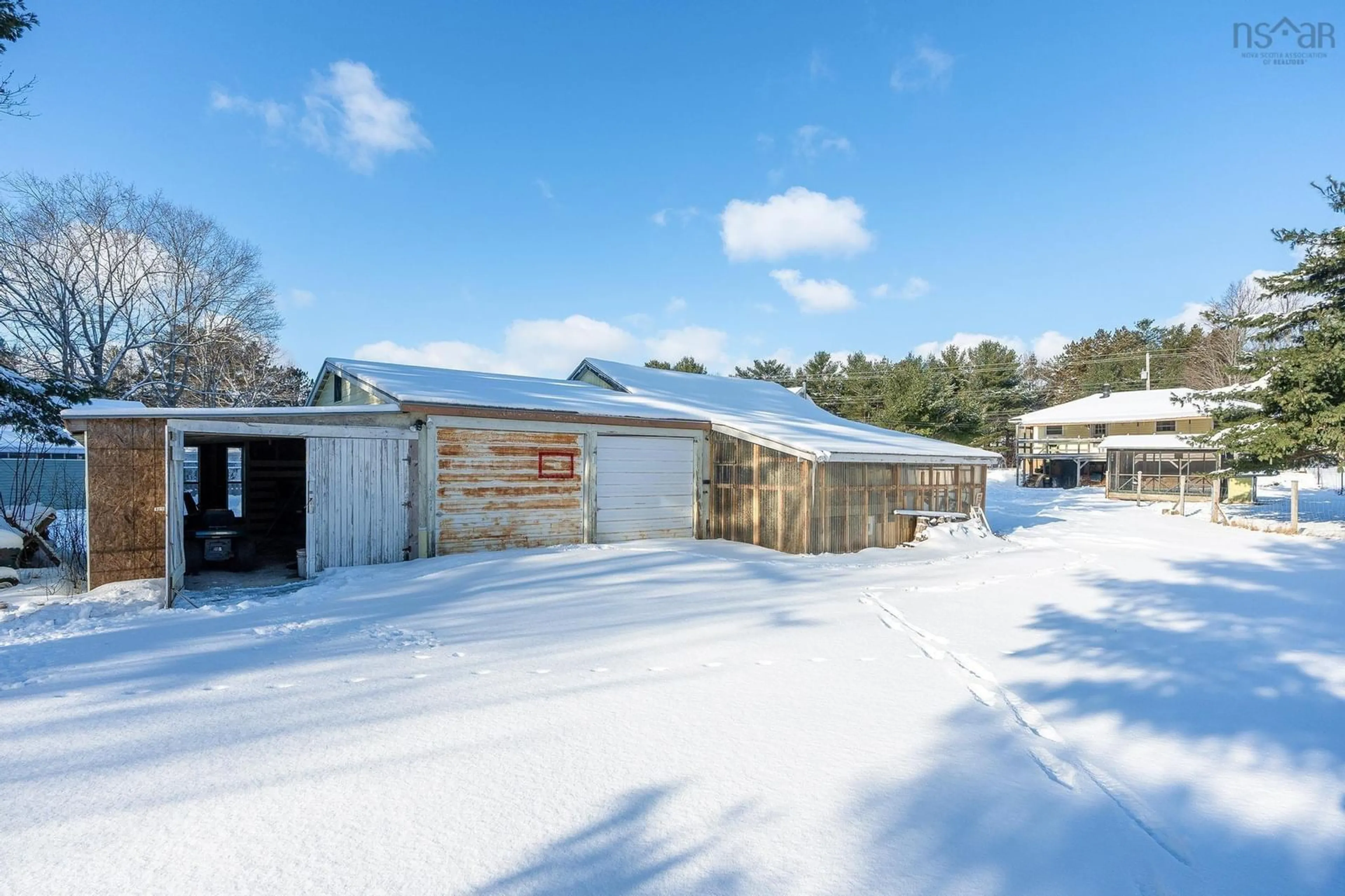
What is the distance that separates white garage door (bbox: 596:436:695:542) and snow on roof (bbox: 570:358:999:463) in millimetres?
1015

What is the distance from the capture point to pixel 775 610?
6.86m

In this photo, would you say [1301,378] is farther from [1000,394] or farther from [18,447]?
[18,447]

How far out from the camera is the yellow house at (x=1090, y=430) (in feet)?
101

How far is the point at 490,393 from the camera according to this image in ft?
37.1

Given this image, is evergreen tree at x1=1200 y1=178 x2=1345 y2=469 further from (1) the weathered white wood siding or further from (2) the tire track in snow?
(1) the weathered white wood siding

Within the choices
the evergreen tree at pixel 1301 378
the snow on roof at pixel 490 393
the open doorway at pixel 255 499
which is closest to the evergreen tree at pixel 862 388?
the evergreen tree at pixel 1301 378

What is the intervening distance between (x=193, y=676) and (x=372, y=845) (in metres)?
2.98

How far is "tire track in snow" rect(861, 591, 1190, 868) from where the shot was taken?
2824 mm

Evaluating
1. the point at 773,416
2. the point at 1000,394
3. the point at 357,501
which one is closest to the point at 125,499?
the point at 357,501

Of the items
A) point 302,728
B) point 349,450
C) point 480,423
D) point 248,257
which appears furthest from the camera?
point 248,257

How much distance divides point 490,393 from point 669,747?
28.9 ft

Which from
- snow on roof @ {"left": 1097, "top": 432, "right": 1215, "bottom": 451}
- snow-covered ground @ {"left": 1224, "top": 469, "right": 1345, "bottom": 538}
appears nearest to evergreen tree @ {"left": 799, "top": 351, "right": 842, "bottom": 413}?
snow on roof @ {"left": 1097, "top": 432, "right": 1215, "bottom": 451}

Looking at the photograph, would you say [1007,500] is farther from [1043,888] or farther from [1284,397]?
[1043,888]

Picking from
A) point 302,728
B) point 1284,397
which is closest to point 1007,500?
point 1284,397
